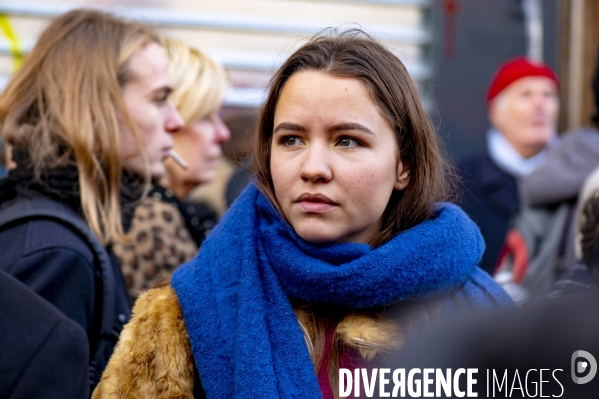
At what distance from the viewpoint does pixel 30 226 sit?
2217mm

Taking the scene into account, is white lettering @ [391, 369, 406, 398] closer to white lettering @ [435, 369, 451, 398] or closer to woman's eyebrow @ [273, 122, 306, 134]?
white lettering @ [435, 369, 451, 398]

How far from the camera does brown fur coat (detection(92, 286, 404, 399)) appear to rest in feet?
5.49

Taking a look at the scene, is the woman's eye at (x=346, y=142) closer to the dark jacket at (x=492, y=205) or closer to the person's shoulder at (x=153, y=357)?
the person's shoulder at (x=153, y=357)

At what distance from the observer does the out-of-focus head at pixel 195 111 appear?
3.37m

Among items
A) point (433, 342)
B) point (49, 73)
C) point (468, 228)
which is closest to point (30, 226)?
point (49, 73)

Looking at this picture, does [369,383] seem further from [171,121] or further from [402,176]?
[171,121]

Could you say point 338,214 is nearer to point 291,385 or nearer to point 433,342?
point 291,385

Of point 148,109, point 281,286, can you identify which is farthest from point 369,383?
point 148,109

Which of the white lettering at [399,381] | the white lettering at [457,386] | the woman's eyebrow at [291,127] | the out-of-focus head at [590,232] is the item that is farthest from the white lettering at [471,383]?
the out-of-focus head at [590,232]

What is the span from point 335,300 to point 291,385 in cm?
21

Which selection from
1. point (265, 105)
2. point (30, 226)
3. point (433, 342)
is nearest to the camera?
point (433, 342)

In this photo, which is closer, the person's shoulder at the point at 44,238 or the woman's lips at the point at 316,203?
the woman's lips at the point at 316,203

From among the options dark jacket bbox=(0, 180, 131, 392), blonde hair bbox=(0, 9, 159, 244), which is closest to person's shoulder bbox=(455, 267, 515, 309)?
dark jacket bbox=(0, 180, 131, 392)

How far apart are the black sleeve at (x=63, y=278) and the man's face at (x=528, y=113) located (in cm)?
334
